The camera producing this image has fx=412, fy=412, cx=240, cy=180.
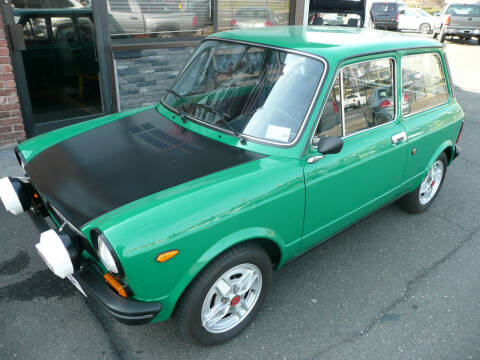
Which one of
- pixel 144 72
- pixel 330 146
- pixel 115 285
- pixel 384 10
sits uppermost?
pixel 384 10

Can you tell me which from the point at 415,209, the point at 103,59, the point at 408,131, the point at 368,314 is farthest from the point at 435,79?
the point at 103,59

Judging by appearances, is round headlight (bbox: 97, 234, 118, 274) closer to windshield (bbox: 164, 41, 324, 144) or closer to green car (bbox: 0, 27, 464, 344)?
green car (bbox: 0, 27, 464, 344)

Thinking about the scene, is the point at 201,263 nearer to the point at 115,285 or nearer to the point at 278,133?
the point at 115,285

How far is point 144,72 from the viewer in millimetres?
6387

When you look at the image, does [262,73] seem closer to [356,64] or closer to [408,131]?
[356,64]

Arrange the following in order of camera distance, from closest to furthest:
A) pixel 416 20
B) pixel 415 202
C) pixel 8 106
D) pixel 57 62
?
pixel 415 202, pixel 8 106, pixel 57 62, pixel 416 20

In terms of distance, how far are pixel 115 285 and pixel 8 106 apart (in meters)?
3.90

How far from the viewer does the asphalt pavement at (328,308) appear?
2.62 metres

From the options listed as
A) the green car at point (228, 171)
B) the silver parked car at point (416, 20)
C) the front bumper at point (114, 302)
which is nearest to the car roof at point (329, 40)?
the green car at point (228, 171)

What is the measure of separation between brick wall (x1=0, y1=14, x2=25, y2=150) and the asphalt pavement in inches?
63.4

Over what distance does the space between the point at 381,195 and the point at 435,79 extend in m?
1.34

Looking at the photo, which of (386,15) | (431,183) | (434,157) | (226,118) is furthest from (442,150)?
(386,15)

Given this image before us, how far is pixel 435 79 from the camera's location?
3873 millimetres

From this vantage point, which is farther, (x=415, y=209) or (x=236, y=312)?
(x=415, y=209)
